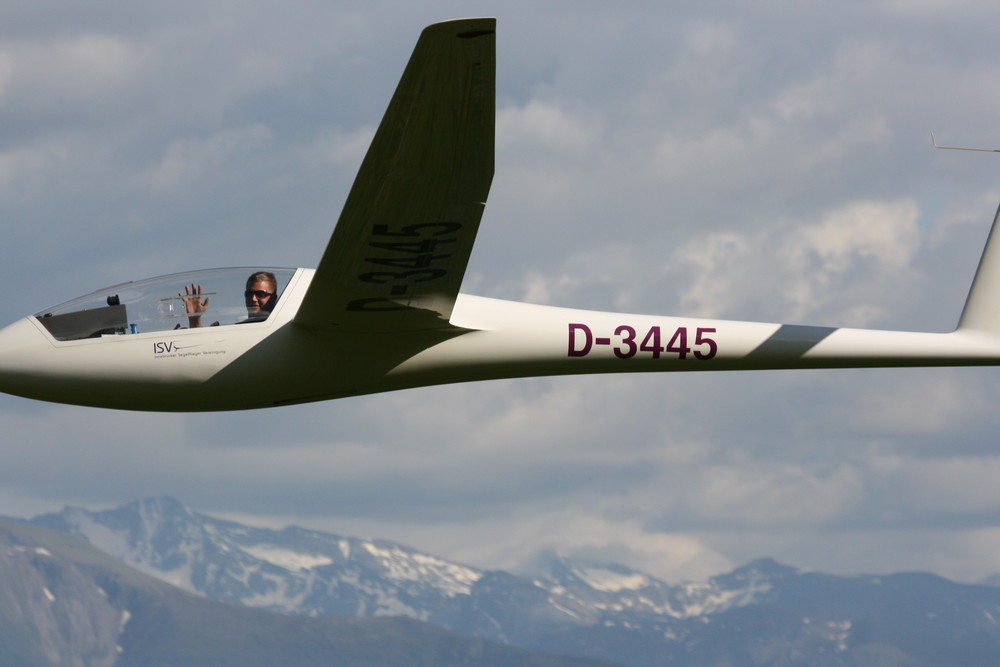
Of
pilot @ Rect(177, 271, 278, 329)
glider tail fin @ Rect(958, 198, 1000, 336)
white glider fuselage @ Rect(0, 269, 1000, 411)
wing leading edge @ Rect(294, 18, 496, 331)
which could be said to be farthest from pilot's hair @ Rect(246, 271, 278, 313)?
glider tail fin @ Rect(958, 198, 1000, 336)

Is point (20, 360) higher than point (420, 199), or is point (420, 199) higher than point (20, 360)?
point (420, 199)

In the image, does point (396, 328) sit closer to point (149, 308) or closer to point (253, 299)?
point (253, 299)

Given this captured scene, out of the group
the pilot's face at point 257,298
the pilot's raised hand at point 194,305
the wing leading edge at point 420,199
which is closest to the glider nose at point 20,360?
the pilot's raised hand at point 194,305

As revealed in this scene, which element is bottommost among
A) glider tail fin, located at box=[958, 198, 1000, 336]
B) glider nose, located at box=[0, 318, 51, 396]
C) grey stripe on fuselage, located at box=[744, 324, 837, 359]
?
glider nose, located at box=[0, 318, 51, 396]

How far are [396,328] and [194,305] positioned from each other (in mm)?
2660

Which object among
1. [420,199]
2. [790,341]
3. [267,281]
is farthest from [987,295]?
[267,281]

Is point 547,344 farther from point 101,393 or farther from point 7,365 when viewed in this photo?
point 7,365

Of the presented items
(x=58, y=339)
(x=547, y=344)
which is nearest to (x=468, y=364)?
(x=547, y=344)

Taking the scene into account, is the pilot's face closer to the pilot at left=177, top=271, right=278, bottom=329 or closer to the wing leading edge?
the pilot at left=177, top=271, right=278, bottom=329

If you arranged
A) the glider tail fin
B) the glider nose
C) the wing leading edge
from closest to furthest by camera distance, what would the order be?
the wing leading edge
the glider nose
the glider tail fin

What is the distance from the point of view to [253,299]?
57.6ft

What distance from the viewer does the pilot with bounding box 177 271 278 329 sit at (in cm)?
1736

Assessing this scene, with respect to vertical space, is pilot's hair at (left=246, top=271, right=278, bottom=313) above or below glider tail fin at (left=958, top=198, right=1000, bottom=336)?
below

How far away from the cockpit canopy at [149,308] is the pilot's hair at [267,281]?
7 centimetres
